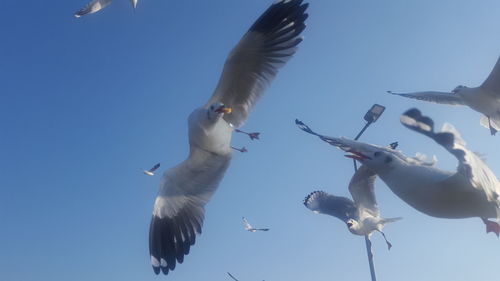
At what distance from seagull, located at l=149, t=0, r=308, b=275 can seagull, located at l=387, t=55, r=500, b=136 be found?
1.90m

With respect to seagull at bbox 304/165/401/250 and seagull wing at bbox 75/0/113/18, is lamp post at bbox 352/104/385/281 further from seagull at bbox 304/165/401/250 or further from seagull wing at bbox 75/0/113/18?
seagull wing at bbox 75/0/113/18

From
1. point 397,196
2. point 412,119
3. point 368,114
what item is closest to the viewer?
point 412,119

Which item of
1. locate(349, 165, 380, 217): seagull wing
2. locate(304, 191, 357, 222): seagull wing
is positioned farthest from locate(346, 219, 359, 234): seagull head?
locate(349, 165, 380, 217): seagull wing

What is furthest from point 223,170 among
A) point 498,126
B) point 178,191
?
point 498,126

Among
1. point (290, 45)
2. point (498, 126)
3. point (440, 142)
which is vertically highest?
point (440, 142)

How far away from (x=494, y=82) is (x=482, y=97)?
33 centimetres

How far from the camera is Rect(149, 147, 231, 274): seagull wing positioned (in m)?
5.55

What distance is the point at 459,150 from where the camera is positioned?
2436 millimetres

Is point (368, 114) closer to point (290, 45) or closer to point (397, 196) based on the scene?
point (290, 45)

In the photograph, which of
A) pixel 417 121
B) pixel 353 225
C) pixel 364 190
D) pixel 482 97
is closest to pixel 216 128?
pixel 364 190

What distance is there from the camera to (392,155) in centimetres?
308

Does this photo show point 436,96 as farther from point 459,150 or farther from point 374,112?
point 459,150

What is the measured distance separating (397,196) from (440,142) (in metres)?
0.63

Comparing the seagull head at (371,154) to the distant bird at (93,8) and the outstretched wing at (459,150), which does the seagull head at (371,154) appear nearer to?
the outstretched wing at (459,150)
